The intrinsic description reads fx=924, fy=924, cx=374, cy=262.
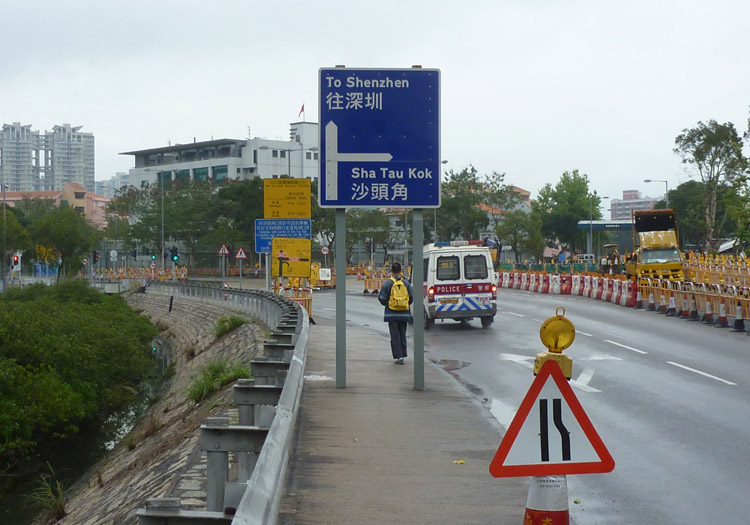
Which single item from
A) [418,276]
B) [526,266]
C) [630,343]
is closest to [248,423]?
[418,276]

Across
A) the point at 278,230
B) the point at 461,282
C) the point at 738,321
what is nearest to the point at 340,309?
the point at 461,282

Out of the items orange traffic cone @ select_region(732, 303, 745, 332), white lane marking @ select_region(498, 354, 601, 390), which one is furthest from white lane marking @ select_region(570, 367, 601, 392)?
orange traffic cone @ select_region(732, 303, 745, 332)

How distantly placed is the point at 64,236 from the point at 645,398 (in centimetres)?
6250

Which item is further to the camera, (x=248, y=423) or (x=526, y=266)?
(x=526, y=266)

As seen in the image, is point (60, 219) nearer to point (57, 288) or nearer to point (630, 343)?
point (57, 288)

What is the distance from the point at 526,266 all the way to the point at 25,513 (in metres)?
57.5

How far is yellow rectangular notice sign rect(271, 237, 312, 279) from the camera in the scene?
3231 centimetres

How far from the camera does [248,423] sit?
699cm

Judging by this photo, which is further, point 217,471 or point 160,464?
point 160,464

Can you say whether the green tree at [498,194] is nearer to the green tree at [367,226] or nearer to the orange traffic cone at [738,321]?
the green tree at [367,226]

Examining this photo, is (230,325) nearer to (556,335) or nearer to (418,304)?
(418,304)

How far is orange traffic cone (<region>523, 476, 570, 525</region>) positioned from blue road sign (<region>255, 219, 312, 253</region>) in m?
27.5

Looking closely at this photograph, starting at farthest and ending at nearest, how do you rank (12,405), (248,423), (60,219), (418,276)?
(60,219)
(12,405)
(418,276)
(248,423)

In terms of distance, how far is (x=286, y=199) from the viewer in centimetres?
3309
